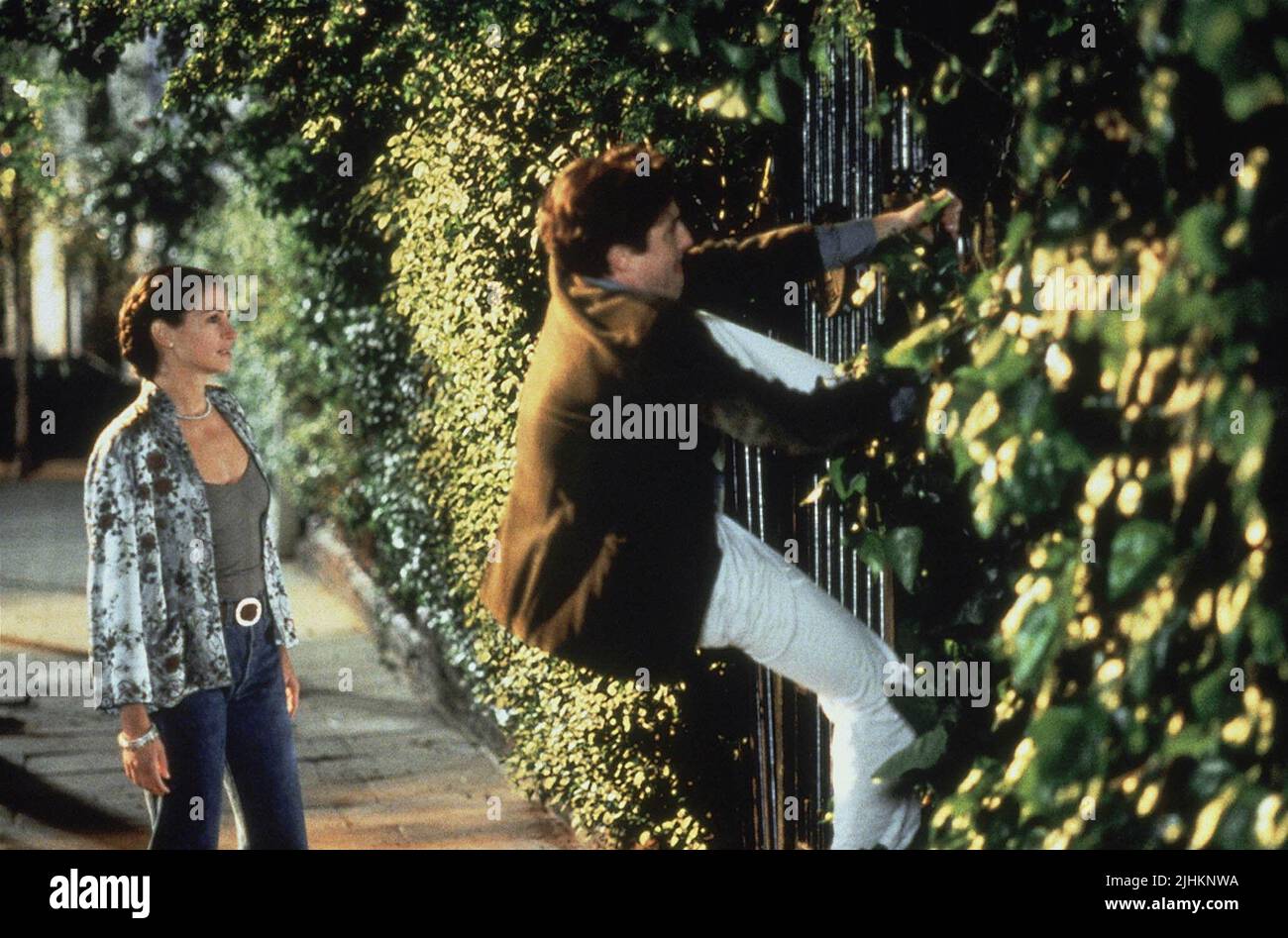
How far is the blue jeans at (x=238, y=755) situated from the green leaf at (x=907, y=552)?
1643mm

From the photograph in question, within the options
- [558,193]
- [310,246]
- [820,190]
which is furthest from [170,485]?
[310,246]

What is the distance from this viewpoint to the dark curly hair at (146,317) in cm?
387

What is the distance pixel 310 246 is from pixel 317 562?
13.2 feet

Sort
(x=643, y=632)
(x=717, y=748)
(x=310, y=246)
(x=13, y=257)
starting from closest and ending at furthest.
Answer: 1. (x=643, y=632)
2. (x=717, y=748)
3. (x=310, y=246)
4. (x=13, y=257)

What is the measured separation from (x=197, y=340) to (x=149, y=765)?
3.46ft

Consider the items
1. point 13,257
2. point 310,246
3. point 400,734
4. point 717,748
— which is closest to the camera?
point 717,748

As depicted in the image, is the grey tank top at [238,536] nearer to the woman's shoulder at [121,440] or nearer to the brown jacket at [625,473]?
the woman's shoulder at [121,440]

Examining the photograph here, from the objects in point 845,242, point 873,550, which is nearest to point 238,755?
point 873,550

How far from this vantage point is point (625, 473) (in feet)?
10.6

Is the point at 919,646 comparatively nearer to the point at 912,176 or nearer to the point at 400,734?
the point at 912,176

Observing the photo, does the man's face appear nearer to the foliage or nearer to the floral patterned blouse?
the foliage

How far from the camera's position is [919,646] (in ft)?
11.1

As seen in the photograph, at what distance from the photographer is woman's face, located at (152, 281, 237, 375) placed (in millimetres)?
3867
